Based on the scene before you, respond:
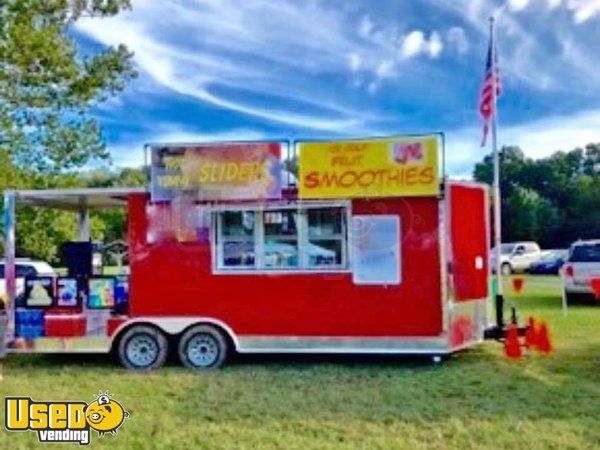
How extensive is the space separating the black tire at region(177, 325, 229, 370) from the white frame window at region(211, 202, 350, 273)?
0.79 metres

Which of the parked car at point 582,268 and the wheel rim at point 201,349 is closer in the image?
the wheel rim at point 201,349

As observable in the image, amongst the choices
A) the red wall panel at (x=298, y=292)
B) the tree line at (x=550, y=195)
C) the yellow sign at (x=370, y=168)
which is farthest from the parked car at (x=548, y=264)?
the yellow sign at (x=370, y=168)

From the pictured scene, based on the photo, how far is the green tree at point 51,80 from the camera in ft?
53.5

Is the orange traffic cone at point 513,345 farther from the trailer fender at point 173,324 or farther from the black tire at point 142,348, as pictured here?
the black tire at point 142,348

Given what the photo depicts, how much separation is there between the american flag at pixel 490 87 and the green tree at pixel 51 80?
414 inches

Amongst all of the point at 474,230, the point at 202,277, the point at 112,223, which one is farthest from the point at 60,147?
the point at 474,230

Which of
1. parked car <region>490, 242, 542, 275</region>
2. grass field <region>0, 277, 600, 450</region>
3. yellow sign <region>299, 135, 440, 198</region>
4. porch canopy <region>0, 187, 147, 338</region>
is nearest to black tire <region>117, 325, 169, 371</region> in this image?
grass field <region>0, 277, 600, 450</region>

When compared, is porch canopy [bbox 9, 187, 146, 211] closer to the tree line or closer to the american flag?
the american flag

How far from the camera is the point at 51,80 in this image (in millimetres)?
17312

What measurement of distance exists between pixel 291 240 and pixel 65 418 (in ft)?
11.6

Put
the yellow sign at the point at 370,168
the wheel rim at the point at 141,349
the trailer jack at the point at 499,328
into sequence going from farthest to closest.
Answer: the trailer jack at the point at 499,328
the wheel rim at the point at 141,349
the yellow sign at the point at 370,168

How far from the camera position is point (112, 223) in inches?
911

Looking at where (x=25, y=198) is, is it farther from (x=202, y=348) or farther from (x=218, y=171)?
(x=202, y=348)

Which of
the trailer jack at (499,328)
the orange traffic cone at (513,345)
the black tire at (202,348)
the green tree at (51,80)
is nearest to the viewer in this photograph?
the black tire at (202,348)
